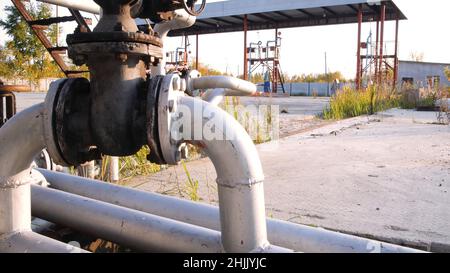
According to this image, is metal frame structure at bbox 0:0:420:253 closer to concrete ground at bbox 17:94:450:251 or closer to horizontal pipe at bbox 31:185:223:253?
horizontal pipe at bbox 31:185:223:253

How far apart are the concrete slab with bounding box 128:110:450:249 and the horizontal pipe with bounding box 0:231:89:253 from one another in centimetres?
110

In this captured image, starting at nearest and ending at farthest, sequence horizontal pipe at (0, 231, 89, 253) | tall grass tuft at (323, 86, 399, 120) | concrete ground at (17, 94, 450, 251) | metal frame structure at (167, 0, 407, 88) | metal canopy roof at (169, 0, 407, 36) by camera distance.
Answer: horizontal pipe at (0, 231, 89, 253) → concrete ground at (17, 94, 450, 251) → tall grass tuft at (323, 86, 399, 120) → metal frame structure at (167, 0, 407, 88) → metal canopy roof at (169, 0, 407, 36)

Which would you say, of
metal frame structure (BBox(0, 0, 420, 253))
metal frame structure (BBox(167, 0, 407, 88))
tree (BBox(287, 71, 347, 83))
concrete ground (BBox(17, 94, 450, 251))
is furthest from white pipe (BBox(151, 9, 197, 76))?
tree (BBox(287, 71, 347, 83))

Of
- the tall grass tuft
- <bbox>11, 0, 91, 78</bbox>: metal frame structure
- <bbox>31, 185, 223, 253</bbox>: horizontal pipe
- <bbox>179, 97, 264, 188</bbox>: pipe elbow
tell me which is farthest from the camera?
the tall grass tuft

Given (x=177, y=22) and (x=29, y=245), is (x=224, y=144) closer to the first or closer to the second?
(x=29, y=245)

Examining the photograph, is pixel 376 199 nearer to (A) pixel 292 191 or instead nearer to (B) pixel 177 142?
(A) pixel 292 191

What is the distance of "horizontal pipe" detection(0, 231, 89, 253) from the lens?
3.84 feet

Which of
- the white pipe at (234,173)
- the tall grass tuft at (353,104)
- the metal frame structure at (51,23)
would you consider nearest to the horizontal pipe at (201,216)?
the white pipe at (234,173)

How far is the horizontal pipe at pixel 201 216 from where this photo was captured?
1.25 metres

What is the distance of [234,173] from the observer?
3.32 feet

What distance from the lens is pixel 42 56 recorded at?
22984mm

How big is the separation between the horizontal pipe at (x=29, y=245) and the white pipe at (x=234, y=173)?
0.45 meters

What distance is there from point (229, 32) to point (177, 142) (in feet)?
71.8

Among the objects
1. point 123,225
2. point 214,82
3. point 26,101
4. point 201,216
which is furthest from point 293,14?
point 123,225
